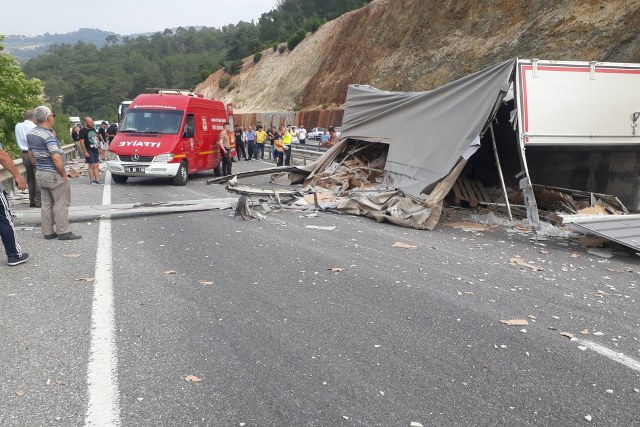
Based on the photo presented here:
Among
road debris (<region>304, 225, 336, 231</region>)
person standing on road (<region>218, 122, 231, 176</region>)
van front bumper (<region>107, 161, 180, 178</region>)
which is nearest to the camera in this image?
road debris (<region>304, 225, 336, 231</region>)

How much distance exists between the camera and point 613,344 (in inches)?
164

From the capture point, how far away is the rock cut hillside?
26109 millimetres

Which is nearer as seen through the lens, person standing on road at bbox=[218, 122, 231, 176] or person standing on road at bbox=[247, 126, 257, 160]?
person standing on road at bbox=[218, 122, 231, 176]

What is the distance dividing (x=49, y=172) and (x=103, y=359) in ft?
13.8

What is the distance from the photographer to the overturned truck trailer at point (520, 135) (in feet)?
28.3

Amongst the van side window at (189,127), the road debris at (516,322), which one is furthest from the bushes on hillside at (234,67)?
the road debris at (516,322)

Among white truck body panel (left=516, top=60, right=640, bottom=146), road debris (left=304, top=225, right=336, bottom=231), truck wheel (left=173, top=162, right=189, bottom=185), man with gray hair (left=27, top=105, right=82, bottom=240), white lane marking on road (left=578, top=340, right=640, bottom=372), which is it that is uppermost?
white truck body panel (left=516, top=60, right=640, bottom=146)

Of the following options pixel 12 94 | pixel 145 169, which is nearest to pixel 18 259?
pixel 145 169

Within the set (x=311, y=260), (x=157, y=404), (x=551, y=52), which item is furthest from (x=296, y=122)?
(x=157, y=404)

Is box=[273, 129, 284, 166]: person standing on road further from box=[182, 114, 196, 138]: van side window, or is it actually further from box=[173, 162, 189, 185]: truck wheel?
box=[173, 162, 189, 185]: truck wheel

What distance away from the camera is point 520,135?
846cm

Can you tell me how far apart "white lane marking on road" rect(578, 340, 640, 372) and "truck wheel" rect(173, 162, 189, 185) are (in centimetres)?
1226

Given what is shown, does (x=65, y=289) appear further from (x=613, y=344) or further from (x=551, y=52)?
(x=551, y=52)

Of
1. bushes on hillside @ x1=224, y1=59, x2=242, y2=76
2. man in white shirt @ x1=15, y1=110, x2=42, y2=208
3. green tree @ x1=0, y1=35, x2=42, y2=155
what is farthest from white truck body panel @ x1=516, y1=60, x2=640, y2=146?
bushes on hillside @ x1=224, y1=59, x2=242, y2=76
